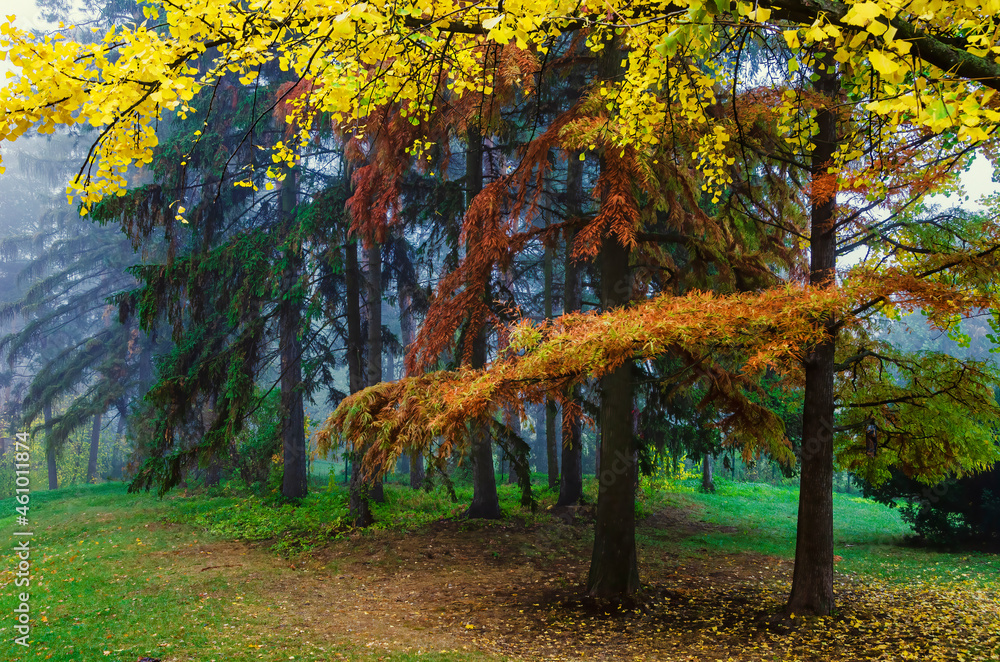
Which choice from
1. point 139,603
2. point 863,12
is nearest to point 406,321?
point 139,603

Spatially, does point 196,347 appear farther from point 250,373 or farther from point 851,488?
point 851,488

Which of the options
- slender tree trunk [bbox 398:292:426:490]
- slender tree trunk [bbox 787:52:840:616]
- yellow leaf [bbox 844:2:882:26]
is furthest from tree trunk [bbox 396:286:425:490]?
yellow leaf [bbox 844:2:882:26]

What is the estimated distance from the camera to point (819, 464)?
6184 mm

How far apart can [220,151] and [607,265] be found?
9.68 meters

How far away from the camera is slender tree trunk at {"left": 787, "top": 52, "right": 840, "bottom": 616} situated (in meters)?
6.15

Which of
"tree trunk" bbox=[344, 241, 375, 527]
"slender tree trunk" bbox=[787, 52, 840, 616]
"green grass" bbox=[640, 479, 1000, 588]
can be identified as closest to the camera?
"slender tree trunk" bbox=[787, 52, 840, 616]

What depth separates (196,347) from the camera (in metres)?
12.8

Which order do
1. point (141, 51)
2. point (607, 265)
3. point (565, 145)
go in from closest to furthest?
point (141, 51), point (565, 145), point (607, 265)

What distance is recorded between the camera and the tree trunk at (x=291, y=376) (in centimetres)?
1307

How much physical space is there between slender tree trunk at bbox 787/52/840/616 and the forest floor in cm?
35

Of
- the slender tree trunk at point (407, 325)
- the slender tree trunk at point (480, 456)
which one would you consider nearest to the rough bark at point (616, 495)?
the slender tree trunk at point (407, 325)

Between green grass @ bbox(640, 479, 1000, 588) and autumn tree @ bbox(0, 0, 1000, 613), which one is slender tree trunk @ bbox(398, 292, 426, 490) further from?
autumn tree @ bbox(0, 0, 1000, 613)

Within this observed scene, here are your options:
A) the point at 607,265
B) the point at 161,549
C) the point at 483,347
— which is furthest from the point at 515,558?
the point at 161,549

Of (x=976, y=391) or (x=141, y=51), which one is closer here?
(x=141, y=51)
